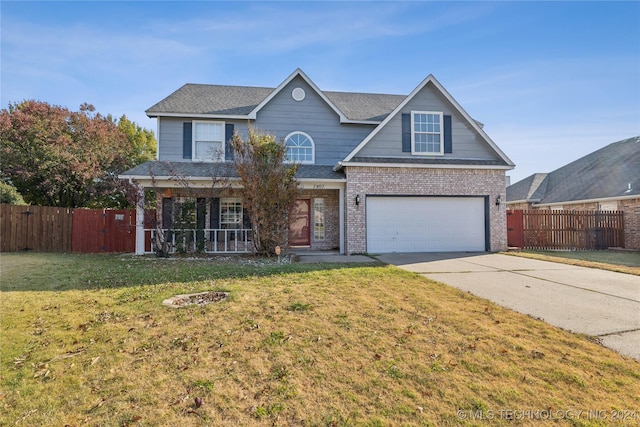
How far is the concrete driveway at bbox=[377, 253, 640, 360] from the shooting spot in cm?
454

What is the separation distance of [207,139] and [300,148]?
13.2ft

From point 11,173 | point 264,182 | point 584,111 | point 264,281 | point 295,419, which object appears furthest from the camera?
point 11,173

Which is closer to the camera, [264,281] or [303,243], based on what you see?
[264,281]

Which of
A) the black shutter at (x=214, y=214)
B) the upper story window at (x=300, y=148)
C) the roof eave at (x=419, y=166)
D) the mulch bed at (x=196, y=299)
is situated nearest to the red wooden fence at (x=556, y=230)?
the roof eave at (x=419, y=166)

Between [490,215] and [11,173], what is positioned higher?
[11,173]

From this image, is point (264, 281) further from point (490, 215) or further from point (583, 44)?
point (583, 44)

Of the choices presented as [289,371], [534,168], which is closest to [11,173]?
[289,371]

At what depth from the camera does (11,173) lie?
1661 centimetres

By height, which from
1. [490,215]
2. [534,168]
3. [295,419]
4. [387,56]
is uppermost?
[387,56]

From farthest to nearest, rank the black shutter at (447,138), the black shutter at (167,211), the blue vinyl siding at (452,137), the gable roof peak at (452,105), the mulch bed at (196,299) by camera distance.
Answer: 1. the black shutter at (447,138)
2. the black shutter at (167,211)
3. the blue vinyl siding at (452,137)
4. the gable roof peak at (452,105)
5. the mulch bed at (196,299)

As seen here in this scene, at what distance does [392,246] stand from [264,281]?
280 inches

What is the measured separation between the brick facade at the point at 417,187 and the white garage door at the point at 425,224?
0.31 m

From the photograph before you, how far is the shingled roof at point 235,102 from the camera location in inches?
538

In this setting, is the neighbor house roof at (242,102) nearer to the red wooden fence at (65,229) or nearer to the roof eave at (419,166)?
the roof eave at (419,166)
